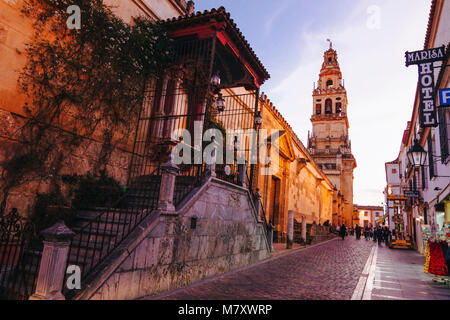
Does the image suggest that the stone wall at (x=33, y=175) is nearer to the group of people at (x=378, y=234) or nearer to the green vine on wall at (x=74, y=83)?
the green vine on wall at (x=74, y=83)

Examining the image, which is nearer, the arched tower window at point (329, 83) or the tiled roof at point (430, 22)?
the tiled roof at point (430, 22)

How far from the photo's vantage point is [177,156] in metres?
8.72

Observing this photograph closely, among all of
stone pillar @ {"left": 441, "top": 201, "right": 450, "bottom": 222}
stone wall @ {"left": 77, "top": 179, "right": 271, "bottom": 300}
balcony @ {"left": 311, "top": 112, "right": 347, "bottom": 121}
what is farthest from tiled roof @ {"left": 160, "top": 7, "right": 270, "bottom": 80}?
balcony @ {"left": 311, "top": 112, "right": 347, "bottom": 121}

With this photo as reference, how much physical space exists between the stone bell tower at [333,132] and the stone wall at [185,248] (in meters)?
42.9

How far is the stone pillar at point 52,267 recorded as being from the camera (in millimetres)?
3354

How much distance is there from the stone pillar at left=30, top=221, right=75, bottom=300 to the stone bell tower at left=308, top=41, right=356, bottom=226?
47.8 metres

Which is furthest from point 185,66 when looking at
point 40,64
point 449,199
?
point 449,199

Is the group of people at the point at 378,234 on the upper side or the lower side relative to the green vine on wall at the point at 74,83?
lower

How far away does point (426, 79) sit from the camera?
889 centimetres

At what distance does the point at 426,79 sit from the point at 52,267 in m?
11.1

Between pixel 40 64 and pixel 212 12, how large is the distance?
4511 millimetres

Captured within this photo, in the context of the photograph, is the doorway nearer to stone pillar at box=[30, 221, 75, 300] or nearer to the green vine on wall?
the green vine on wall

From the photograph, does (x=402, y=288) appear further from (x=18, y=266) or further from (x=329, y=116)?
(x=329, y=116)

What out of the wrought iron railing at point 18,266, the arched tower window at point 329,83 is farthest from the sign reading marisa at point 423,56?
the arched tower window at point 329,83
